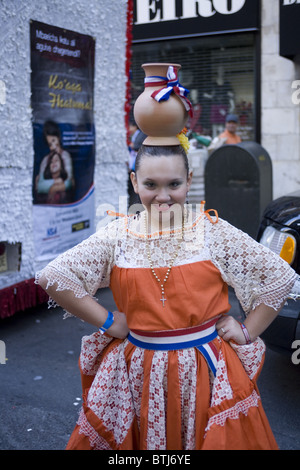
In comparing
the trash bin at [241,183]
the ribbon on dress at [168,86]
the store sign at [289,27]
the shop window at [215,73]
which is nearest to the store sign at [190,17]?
the shop window at [215,73]

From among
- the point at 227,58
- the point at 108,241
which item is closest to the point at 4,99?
the point at 108,241

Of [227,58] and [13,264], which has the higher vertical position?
[227,58]

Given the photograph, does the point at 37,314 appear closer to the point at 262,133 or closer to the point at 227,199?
the point at 227,199

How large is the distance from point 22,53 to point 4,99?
457 mm

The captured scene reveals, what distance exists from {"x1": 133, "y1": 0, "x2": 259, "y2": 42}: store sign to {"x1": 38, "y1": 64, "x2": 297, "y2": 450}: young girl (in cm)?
903

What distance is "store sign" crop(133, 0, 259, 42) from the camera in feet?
34.2

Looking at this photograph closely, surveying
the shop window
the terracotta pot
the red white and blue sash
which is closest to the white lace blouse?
the red white and blue sash

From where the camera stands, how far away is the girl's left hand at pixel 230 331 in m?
2.26

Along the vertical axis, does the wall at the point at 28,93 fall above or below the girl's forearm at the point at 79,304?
above

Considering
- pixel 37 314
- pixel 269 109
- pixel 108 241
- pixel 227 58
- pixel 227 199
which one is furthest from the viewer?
pixel 227 58

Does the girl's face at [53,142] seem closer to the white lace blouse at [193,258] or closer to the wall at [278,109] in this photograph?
the white lace blouse at [193,258]

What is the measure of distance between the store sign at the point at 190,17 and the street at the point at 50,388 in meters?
7.22

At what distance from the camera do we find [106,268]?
91.4 inches

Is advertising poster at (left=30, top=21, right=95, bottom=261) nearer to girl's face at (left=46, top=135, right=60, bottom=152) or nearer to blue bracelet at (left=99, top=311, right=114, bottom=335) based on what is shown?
girl's face at (left=46, top=135, right=60, bottom=152)
